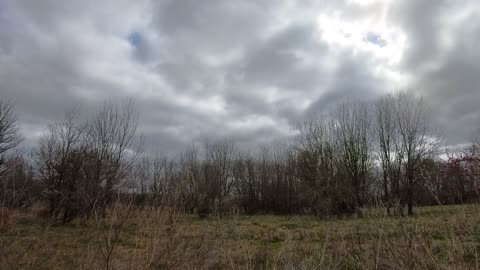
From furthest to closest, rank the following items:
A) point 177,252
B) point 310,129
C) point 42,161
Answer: point 310,129
point 42,161
point 177,252

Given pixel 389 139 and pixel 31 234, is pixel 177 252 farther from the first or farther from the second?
pixel 389 139

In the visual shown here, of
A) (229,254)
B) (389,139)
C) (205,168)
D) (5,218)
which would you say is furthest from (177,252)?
(205,168)

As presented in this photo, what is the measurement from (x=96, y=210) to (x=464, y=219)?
5252mm

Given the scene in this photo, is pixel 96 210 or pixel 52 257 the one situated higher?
pixel 96 210

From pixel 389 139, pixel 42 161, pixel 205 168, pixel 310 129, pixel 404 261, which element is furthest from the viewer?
pixel 205 168

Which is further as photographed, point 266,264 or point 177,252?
point 266,264

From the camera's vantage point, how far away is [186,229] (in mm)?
4840

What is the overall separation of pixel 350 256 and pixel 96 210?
12.7ft

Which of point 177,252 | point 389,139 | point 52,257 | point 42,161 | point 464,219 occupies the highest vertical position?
point 389,139

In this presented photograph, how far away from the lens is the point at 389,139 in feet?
89.5

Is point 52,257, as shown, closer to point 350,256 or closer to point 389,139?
point 350,256

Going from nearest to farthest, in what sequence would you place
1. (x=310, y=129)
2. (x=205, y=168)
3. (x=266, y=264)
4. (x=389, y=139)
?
A: (x=266, y=264) → (x=389, y=139) → (x=310, y=129) → (x=205, y=168)

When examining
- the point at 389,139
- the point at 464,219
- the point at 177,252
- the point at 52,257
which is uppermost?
the point at 389,139

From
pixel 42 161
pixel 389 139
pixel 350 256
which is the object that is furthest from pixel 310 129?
pixel 350 256
